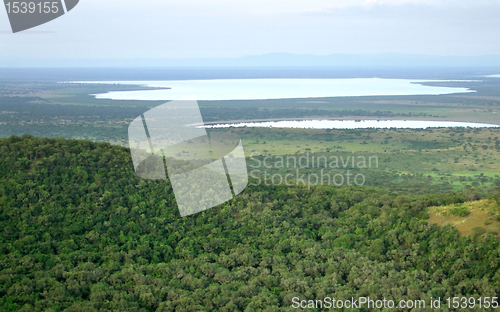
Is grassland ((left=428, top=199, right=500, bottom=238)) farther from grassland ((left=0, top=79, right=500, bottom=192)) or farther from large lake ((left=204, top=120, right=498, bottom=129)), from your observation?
large lake ((left=204, top=120, right=498, bottom=129))

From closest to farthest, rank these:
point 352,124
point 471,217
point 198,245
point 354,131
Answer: point 471,217 < point 198,245 < point 354,131 < point 352,124

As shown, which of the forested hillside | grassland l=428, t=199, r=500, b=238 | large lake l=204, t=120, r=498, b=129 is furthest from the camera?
large lake l=204, t=120, r=498, b=129

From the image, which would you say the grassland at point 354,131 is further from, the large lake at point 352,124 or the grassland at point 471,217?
the grassland at point 471,217

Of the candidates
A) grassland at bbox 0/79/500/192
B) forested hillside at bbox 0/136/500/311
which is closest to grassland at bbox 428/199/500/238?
forested hillside at bbox 0/136/500/311

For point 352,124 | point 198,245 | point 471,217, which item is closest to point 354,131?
point 352,124

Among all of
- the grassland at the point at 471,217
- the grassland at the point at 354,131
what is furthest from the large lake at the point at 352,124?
the grassland at the point at 471,217

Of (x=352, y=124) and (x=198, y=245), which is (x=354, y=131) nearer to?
(x=352, y=124)

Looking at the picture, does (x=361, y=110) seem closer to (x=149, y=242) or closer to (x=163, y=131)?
(x=163, y=131)
